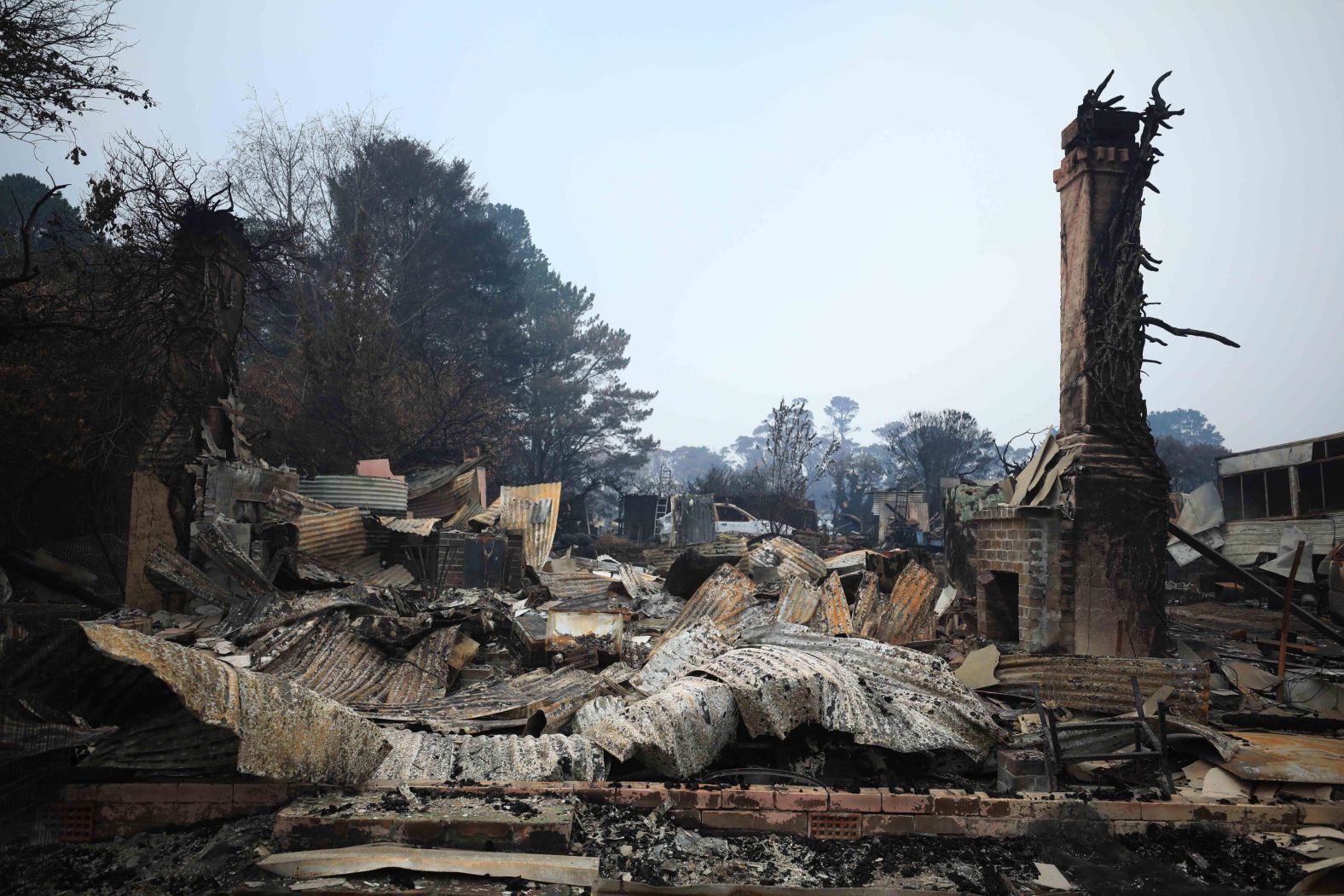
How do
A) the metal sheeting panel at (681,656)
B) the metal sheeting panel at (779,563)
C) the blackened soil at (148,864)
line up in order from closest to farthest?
1. the blackened soil at (148,864)
2. the metal sheeting panel at (681,656)
3. the metal sheeting panel at (779,563)

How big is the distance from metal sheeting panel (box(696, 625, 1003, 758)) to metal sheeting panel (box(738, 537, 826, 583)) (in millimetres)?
4253

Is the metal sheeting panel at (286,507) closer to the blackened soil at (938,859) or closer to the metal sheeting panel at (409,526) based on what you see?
the metal sheeting panel at (409,526)

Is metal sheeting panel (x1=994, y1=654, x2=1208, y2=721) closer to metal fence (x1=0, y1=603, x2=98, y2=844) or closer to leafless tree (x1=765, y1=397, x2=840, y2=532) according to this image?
metal fence (x1=0, y1=603, x2=98, y2=844)

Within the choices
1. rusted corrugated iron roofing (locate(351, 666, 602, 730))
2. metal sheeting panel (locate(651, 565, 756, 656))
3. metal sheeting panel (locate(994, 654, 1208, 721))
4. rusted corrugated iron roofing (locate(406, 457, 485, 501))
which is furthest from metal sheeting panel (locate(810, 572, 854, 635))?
rusted corrugated iron roofing (locate(406, 457, 485, 501))

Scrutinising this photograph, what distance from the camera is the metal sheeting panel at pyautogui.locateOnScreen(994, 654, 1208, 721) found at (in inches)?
197

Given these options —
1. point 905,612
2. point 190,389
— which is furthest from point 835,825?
point 190,389

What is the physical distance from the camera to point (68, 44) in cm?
749

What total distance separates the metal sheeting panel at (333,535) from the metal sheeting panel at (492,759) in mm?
5063

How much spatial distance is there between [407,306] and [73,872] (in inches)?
1013

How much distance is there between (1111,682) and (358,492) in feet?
30.0

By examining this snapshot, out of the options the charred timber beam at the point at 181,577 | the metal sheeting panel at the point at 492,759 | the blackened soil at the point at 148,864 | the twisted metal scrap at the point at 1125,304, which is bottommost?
the blackened soil at the point at 148,864

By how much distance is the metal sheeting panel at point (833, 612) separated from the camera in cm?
691

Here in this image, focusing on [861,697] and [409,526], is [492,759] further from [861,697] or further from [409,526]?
[409,526]

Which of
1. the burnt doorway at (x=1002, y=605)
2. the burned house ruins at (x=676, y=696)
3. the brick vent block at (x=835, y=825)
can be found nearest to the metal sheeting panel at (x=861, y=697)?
the burned house ruins at (x=676, y=696)
